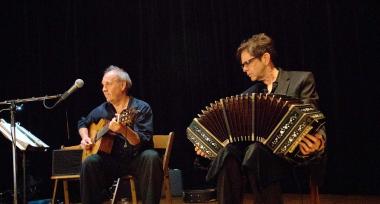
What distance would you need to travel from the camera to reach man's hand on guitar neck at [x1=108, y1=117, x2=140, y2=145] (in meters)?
3.46

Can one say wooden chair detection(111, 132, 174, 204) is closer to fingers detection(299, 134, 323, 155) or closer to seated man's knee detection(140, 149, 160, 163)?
seated man's knee detection(140, 149, 160, 163)

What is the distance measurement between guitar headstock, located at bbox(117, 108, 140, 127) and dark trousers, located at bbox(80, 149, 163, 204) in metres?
0.25

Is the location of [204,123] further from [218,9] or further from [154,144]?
[218,9]

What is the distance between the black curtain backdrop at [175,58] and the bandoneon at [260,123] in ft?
7.30

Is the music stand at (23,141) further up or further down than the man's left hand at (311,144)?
further down

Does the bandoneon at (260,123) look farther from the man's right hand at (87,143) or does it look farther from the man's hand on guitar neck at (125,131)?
the man's right hand at (87,143)

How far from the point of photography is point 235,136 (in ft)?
8.97

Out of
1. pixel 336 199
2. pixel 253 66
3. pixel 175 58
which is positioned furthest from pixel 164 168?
pixel 175 58

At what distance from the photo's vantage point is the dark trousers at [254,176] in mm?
2607

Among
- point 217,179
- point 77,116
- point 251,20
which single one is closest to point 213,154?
point 217,179

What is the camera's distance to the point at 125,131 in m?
3.52

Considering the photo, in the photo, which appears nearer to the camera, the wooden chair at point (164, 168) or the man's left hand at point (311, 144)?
the man's left hand at point (311, 144)

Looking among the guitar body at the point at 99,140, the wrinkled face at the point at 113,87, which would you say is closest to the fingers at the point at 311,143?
the guitar body at the point at 99,140

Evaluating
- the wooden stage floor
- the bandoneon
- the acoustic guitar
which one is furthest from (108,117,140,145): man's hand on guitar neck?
the wooden stage floor
